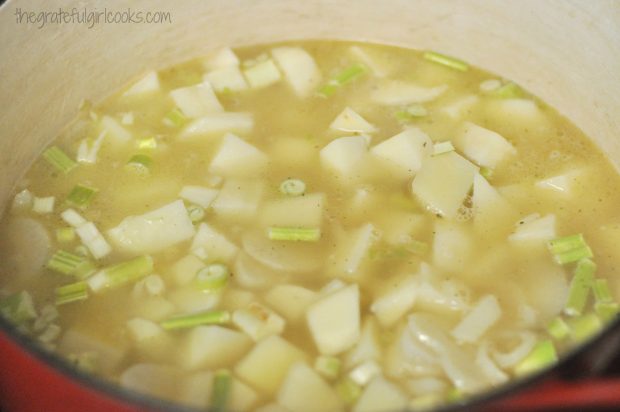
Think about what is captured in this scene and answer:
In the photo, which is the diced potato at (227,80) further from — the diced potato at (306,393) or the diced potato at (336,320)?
the diced potato at (306,393)

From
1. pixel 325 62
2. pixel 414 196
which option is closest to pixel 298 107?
pixel 325 62

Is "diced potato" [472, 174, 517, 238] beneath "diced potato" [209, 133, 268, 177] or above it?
beneath

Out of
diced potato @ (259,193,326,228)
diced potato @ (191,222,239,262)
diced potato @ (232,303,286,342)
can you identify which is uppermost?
diced potato @ (259,193,326,228)

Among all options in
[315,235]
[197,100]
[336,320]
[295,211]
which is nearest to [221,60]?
[197,100]

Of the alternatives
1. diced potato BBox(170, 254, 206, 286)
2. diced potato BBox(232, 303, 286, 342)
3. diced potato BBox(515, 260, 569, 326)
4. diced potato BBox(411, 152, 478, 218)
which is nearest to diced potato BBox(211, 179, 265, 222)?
diced potato BBox(170, 254, 206, 286)

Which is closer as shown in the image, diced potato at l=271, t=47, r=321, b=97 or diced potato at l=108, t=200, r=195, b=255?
diced potato at l=108, t=200, r=195, b=255

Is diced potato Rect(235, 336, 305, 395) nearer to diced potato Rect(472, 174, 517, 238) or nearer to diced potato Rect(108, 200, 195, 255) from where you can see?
diced potato Rect(108, 200, 195, 255)
